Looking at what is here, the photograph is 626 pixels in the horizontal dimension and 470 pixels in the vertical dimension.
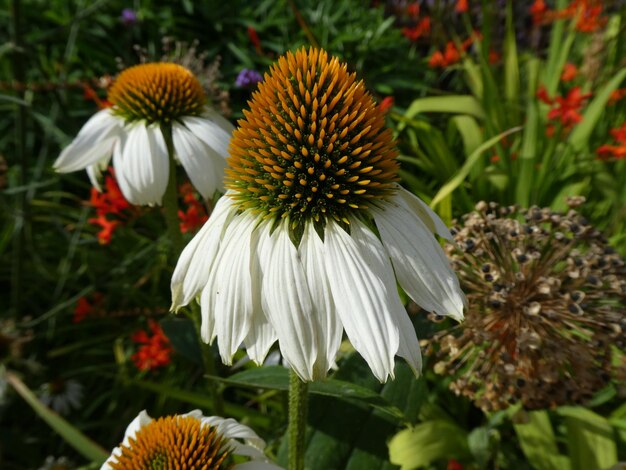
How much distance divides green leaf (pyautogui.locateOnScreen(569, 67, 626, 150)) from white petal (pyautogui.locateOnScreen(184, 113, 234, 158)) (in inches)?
55.6

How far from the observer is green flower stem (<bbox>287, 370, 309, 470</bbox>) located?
851 mm

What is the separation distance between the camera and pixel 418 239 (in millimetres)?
799

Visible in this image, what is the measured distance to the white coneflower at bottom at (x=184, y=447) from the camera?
34.1 inches

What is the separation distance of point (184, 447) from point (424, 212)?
53 cm

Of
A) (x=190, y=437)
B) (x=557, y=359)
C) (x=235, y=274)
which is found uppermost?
(x=235, y=274)

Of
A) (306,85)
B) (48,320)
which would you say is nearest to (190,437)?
(306,85)

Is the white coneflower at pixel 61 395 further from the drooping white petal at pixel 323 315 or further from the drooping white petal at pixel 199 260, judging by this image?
the drooping white petal at pixel 323 315

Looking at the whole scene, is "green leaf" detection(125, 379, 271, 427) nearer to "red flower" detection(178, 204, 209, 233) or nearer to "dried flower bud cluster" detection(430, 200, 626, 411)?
"red flower" detection(178, 204, 209, 233)

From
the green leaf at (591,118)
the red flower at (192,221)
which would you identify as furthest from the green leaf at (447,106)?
the red flower at (192,221)

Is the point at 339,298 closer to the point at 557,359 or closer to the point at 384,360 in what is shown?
the point at 384,360

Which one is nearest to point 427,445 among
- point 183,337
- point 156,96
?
point 183,337

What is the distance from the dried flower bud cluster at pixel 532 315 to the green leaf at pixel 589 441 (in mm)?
271

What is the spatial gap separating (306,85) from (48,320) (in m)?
1.82

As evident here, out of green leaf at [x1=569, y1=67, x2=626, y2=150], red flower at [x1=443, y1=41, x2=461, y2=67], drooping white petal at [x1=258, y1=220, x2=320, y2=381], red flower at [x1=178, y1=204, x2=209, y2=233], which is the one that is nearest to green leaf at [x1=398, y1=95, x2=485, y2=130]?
green leaf at [x1=569, y1=67, x2=626, y2=150]
